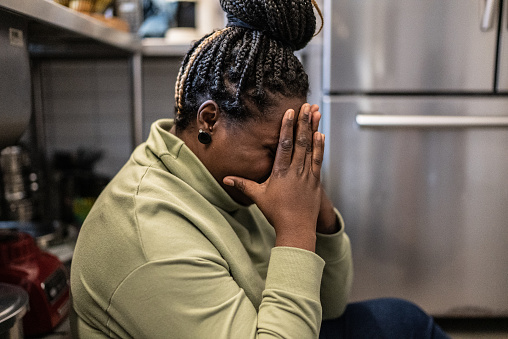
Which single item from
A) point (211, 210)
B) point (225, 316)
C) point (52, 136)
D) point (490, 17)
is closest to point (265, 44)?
point (211, 210)

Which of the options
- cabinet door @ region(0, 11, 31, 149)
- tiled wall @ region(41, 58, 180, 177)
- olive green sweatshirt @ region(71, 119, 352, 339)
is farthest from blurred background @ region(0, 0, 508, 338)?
olive green sweatshirt @ region(71, 119, 352, 339)

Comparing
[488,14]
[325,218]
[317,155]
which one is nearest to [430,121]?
[488,14]

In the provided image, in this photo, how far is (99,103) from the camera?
6.40 feet

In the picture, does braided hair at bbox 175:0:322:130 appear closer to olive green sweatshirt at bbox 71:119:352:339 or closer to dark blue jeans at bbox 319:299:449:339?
olive green sweatshirt at bbox 71:119:352:339

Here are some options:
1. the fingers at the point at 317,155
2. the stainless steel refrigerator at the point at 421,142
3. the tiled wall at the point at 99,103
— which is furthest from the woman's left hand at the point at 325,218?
the tiled wall at the point at 99,103

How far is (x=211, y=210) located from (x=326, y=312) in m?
0.36

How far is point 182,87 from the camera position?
710 mm

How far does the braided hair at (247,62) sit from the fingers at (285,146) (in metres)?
0.04

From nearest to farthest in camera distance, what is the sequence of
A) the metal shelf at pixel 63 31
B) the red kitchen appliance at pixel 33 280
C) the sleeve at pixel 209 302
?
1. the sleeve at pixel 209 302
2. the metal shelf at pixel 63 31
3. the red kitchen appliance at pixel 33 280

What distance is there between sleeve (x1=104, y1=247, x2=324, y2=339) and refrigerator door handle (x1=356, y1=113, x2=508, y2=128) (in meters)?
0.72

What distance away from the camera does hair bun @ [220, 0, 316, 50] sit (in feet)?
2.18

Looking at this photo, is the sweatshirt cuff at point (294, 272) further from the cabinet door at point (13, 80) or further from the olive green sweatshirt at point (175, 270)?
the cabinet door at point (13, 80)

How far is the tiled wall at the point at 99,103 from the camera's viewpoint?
191cm

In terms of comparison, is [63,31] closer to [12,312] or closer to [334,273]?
[12,312]
